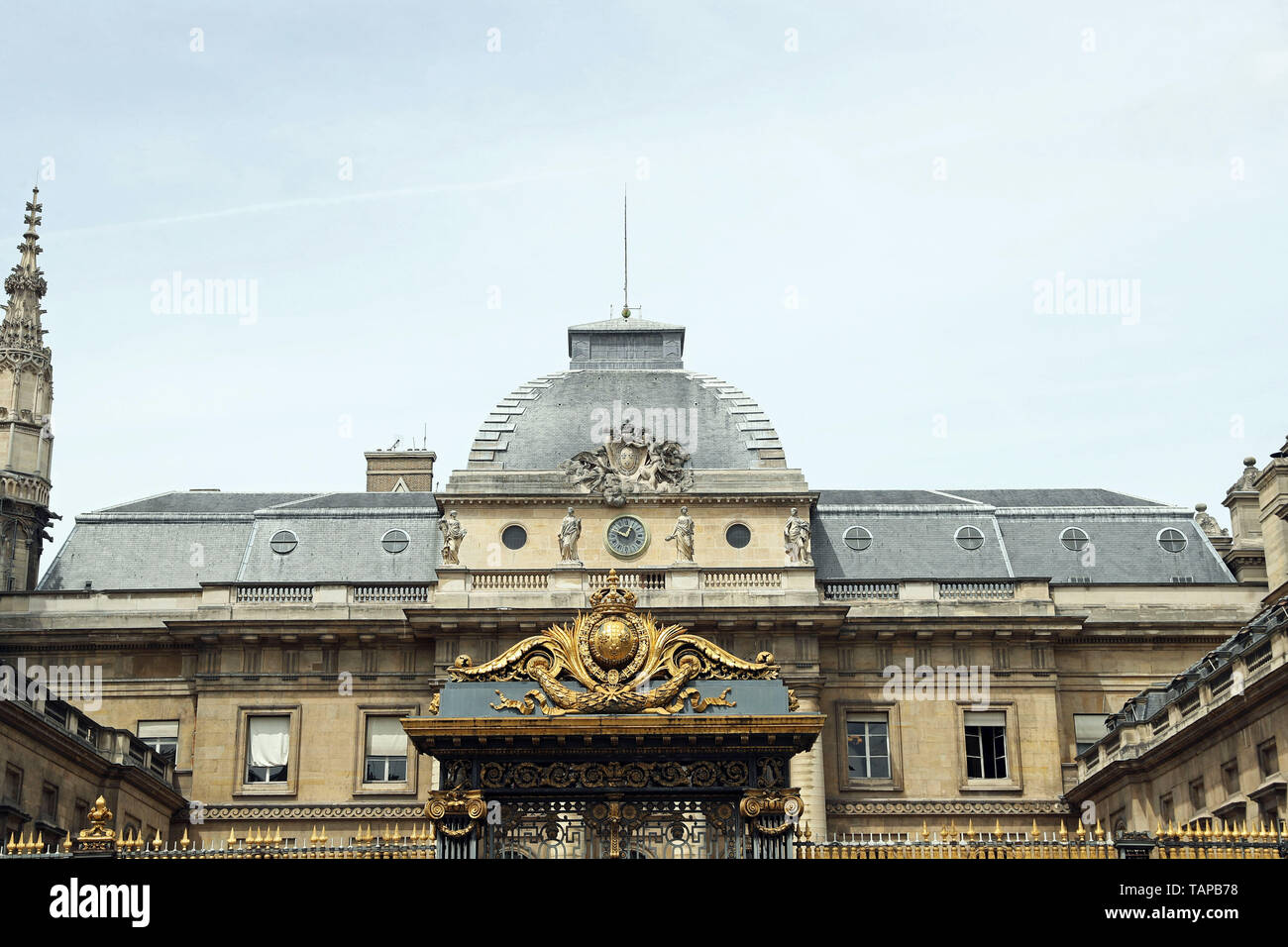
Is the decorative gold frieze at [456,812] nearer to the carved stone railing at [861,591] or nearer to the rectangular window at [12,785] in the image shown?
the rectangular window at [12,785]

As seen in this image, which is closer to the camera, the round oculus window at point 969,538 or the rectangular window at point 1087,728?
the rectangular window at point 1087,728

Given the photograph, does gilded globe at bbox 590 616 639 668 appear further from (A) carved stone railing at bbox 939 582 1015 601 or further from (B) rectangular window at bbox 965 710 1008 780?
(A) carved stone railing at bbox 939 582 1015 601

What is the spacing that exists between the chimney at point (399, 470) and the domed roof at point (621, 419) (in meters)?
12.4

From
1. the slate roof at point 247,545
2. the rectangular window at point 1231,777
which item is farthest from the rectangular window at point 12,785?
the rectangular window at point 1231,777

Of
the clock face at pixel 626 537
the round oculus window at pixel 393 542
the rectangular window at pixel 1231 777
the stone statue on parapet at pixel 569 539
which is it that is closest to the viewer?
the rectangular window at pixel 1231 777

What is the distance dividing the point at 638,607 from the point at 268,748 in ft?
36.4

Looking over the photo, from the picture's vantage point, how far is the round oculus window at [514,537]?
52.1 meters

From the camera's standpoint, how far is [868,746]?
50.9 metres

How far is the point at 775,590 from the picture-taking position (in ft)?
168

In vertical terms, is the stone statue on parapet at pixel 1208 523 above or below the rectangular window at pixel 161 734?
above

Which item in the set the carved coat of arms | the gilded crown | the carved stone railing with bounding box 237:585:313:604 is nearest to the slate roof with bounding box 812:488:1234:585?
the carved coat of arms

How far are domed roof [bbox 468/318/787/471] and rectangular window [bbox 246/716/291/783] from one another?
356 inches

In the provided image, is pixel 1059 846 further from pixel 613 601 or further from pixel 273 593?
pixel 273 593

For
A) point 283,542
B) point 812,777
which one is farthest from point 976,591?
point 283,542
